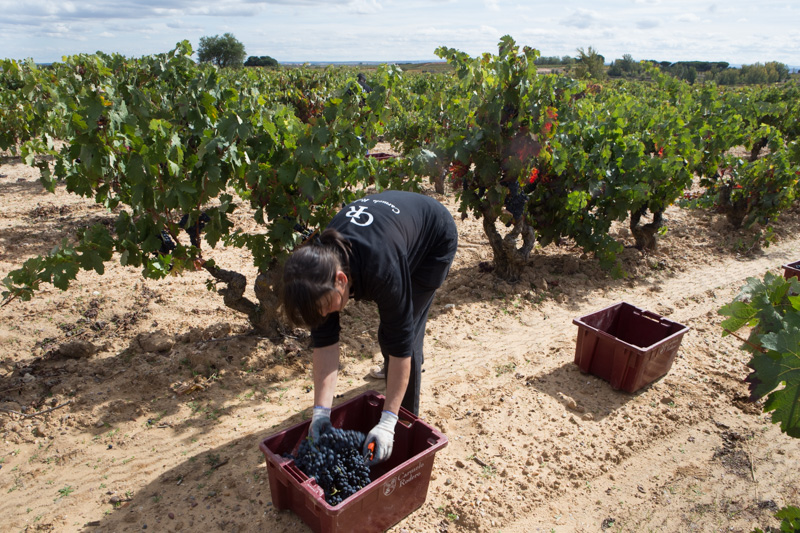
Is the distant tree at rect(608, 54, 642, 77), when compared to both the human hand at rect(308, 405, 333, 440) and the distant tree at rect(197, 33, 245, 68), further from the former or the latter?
the human hand at rect(308, 405, 333, 440)

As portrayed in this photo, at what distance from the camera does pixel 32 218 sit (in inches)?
277

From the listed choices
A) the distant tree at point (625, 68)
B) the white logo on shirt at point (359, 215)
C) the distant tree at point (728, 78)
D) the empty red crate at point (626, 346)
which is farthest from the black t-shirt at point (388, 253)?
the distant tree at point (625, 68)

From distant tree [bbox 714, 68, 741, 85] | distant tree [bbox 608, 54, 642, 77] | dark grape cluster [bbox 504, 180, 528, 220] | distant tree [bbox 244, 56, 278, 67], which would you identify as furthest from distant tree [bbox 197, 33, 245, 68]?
dark grape cluster [bbox 504, 180, 528, 220]

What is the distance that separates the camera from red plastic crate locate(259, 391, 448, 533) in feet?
7.01

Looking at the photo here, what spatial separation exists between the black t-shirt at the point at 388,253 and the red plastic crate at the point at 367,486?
526 millimetres

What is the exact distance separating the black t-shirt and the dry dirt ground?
41.0 inches

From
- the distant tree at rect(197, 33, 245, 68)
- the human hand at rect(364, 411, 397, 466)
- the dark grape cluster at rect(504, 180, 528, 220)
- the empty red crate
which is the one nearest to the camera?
the human hand at rect(364, 411, 397, 466)

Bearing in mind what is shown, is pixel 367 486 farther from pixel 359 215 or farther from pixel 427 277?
pixel 359 215

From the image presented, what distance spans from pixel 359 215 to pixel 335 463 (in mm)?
1083

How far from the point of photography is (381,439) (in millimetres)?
2236

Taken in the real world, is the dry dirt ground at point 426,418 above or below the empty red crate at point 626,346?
below

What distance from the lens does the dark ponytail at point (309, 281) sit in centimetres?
180

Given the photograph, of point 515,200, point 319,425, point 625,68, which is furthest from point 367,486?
point 625,68

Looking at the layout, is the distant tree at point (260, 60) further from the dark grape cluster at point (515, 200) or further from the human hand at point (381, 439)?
the human hand at point (381, 439)
